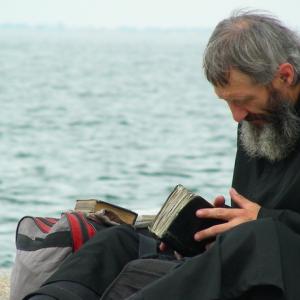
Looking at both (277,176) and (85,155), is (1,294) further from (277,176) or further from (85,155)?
(85,155)

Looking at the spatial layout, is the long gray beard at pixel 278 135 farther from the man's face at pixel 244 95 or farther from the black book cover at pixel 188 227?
the black book cover at pixel 188 227

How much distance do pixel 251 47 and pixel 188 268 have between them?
83 centimetres

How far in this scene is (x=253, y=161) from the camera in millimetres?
4055

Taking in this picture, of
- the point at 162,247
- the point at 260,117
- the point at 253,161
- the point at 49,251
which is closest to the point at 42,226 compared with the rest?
the point at 49,251

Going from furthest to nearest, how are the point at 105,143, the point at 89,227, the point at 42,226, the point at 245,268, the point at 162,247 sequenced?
the point at 105,143 < the point at 42,226 < the point at 89,227 < the point at 162,247 < the point at 245,268

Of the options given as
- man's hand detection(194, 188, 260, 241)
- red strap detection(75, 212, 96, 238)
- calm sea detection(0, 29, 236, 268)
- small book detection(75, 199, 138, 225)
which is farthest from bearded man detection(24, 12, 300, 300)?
calm sea detection(0, 29, 236, 268)

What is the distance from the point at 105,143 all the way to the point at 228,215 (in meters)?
18.3

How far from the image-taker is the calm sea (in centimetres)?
1387

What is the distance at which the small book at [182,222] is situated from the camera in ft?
12.2

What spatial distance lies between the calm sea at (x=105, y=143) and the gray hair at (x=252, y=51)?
4.58ft

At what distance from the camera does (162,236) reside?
3.76 m

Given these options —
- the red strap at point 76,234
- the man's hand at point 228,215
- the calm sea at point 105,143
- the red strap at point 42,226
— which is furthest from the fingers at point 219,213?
the calm sea at point 105,143

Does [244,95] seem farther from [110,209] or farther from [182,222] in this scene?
[110,209]

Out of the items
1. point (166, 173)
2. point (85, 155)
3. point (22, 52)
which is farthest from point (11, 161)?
point (22, 52)
